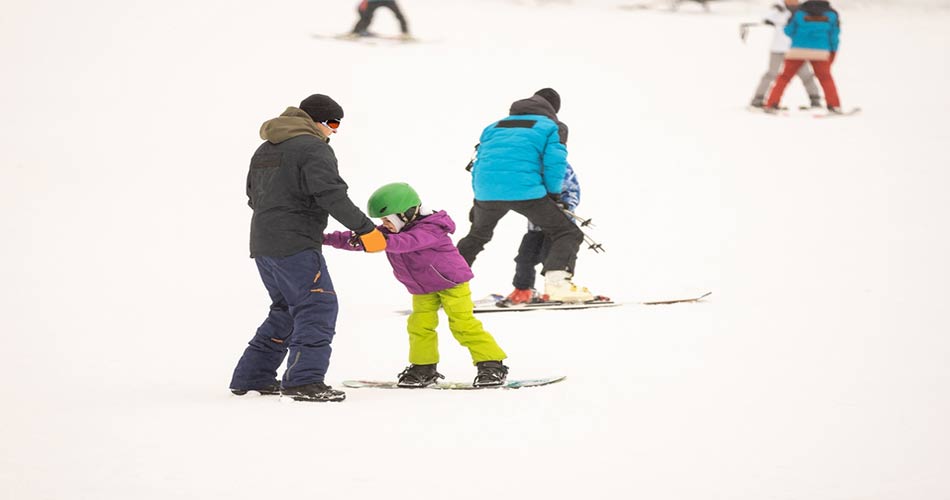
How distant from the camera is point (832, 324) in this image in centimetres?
786

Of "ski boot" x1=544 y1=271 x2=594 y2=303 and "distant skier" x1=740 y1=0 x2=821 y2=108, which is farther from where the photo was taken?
"distant skier" x1=740 y1=0 x2=821 y2=108

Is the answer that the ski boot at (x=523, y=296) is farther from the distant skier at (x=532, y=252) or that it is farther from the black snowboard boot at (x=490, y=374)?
Result: the black snowboard boot at (x=490, y=374)

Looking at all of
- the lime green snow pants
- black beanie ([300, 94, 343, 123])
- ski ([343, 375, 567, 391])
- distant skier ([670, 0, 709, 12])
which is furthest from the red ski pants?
distant skier ([670, 0, 709, 12])

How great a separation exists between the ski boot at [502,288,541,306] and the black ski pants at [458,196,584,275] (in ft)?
0.66

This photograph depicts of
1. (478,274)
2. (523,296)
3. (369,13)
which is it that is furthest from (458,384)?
(369,13)

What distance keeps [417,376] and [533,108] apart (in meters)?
2.69

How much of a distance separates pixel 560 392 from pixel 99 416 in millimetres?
2148

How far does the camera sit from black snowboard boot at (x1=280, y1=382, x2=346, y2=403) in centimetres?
587

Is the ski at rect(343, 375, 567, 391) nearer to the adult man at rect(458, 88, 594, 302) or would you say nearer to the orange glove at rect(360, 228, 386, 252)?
the orange glove at rect(360, 228, 386, 252)

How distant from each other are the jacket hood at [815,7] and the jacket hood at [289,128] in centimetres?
1190

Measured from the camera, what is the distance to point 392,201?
603cm

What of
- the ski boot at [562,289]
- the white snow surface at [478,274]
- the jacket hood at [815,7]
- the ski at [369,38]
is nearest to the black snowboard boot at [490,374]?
the white snow surface at [478,274]

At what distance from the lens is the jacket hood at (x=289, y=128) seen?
5828 millimetres

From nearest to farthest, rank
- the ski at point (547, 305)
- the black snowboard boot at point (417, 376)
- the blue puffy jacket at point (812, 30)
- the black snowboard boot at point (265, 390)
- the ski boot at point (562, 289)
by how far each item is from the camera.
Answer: the black snowboard boot at point (265, 390), the black snowboard boot at point (417, 376), the ski at point (547, 305), the ski boot at point (562, 289), the blue puffy jacket at point (812, 30)
